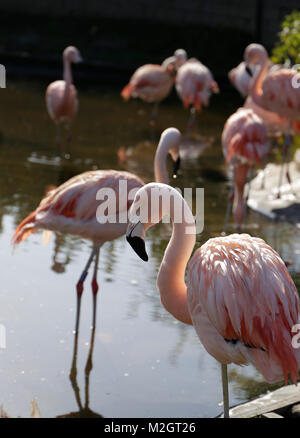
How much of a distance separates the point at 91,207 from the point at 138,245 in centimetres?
174

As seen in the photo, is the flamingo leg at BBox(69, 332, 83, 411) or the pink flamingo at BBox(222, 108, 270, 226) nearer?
the flamingo leg at BBox(69, 332, 83, 411)

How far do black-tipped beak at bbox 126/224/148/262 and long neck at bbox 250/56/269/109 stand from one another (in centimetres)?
515

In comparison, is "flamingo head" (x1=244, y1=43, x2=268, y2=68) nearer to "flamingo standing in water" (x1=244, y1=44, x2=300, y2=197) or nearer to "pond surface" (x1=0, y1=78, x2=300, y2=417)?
"flamingo standing in water" (x1=244, y1=44, x2=300, y2=197)

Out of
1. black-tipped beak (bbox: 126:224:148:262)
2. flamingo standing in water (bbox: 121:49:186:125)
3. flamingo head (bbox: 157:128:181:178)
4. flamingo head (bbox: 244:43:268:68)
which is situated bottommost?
black-tipped beak (bbox: 126:224:148:262)

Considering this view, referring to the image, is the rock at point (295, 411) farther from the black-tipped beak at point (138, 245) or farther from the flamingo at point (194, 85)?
the flamingo at point (194, 85)

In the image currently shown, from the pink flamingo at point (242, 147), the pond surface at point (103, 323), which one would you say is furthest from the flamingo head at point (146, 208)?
the pink flamingo at point (242, 147)

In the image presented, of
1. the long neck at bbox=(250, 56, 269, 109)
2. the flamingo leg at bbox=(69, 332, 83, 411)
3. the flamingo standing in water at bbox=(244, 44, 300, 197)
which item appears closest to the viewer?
the flamingo leg at bbox=(69, 332, 83, 411)

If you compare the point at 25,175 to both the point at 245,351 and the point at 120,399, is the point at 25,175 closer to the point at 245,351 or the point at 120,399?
the point at 120,399

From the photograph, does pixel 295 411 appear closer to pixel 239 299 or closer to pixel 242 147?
pixel 239 299

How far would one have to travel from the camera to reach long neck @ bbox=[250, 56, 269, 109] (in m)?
8.31

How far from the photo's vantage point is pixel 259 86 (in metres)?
8.70

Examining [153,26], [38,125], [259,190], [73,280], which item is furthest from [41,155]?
[153,26]

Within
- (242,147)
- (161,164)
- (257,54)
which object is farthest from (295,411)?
(257,54)

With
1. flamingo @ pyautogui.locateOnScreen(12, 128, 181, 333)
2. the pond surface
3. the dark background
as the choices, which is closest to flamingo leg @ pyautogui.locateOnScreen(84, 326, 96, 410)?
the pond surface
